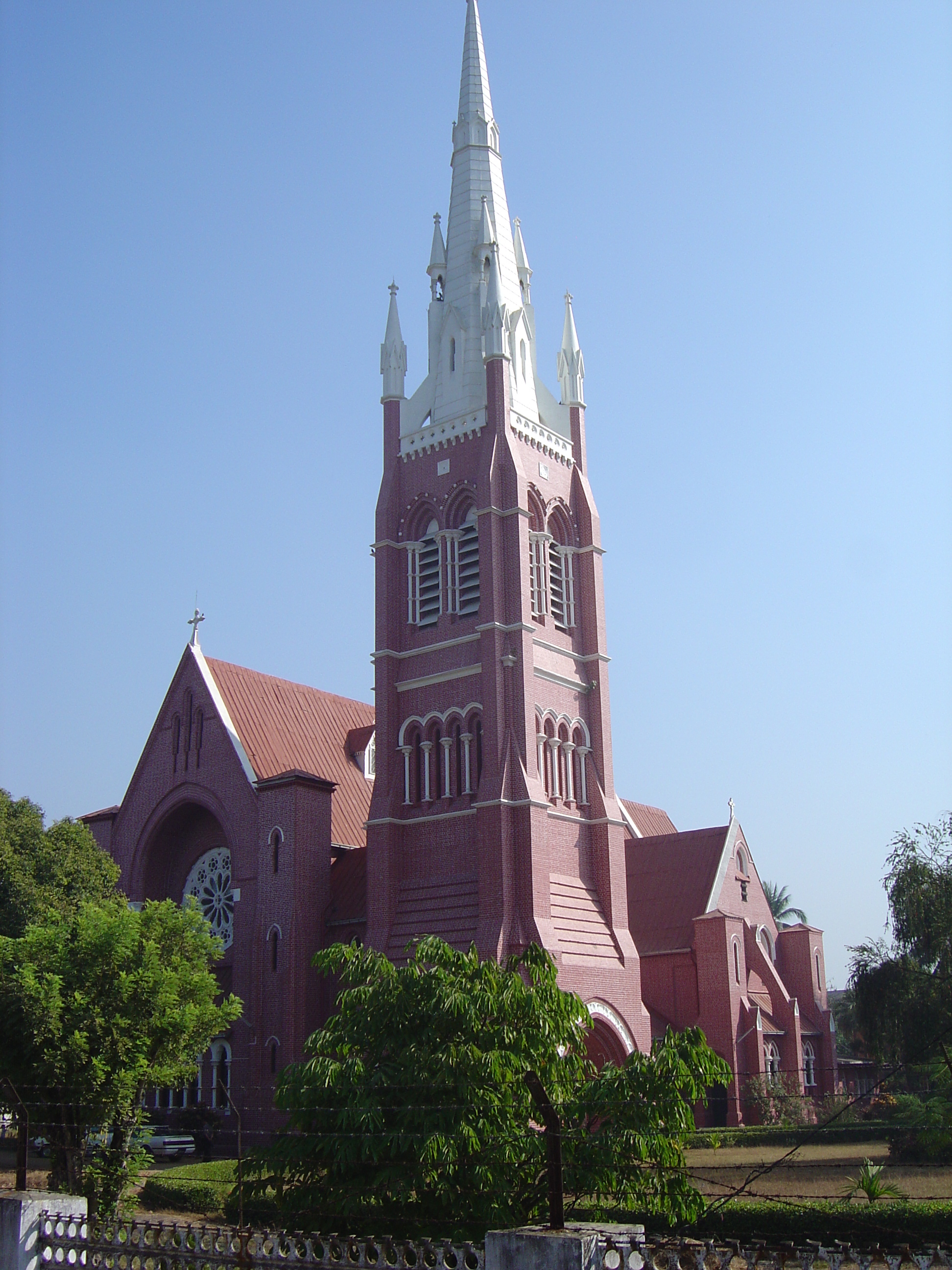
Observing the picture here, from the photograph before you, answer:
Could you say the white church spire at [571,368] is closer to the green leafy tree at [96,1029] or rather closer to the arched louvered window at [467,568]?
the arched louvered window at [467,568]

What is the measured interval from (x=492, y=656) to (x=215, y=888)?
515 inches

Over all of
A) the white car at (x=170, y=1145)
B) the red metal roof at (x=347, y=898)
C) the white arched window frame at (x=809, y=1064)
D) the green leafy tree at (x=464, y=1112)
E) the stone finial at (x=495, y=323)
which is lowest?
the white car at (x=170, y=1145)

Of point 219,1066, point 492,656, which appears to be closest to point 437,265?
point 492,656

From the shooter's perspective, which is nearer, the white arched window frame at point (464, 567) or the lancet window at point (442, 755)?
the lancet window at point (442, 755)

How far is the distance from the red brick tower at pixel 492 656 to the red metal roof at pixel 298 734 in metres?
5.39

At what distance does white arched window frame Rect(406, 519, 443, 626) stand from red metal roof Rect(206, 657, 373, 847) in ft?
22.4

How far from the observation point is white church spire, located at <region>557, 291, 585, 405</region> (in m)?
41.3

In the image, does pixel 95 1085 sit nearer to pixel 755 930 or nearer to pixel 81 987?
pixel 81 987

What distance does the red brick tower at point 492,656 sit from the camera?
3369 cm

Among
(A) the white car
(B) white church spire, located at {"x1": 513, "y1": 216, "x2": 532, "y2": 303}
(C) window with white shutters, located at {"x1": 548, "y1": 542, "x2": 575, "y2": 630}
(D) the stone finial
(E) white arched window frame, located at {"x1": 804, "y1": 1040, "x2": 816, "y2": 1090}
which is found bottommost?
(A) the white car

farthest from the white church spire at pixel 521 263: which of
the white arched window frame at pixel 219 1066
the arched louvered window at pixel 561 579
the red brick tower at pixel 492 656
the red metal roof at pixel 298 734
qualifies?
the white arched window frame at pixel 219 1066

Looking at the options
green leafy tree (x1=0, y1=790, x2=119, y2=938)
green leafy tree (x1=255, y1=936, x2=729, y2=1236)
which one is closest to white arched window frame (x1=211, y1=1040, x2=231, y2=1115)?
green leafy tree (x1=0, y1=790, x2=119, y2=938)

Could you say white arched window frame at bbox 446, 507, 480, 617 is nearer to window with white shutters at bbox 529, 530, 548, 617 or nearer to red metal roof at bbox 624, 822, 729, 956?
window with white shutters at bbox 529, 530, 548, 617

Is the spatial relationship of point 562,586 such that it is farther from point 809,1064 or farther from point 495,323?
point 809,1064
